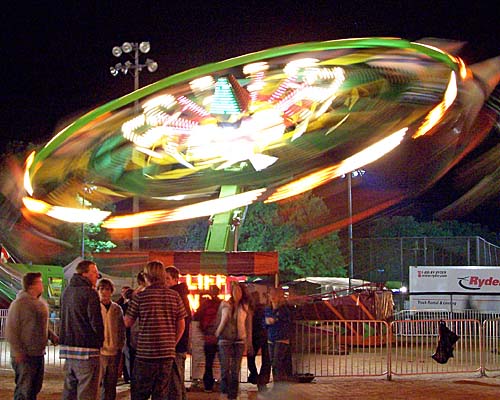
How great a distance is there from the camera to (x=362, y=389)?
12.2 meters

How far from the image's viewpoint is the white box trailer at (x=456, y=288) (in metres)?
33.8

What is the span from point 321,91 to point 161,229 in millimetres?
37514

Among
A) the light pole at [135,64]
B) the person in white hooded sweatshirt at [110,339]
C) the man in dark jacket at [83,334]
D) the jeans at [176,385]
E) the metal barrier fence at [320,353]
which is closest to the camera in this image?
the man in dark jacket at [83,334]

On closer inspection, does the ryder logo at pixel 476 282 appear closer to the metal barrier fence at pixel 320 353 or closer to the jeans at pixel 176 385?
the metal barrier fence at pixel 320 353

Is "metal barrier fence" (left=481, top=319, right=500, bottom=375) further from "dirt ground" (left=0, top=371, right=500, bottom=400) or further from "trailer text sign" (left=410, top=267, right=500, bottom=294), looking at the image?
"trailer text sign" (left=410, top=267, right=500, bottom=294)

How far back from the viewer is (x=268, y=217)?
46.1 metres

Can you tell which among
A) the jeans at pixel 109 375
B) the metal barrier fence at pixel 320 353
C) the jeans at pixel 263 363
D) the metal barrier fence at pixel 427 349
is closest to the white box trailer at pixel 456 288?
the metal barrier fence at pixel 427 349

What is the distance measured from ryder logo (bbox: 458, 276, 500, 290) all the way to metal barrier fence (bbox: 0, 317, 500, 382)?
55.5ft

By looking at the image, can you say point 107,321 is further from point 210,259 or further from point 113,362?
point 210,259

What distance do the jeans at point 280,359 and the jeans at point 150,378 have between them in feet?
13.5

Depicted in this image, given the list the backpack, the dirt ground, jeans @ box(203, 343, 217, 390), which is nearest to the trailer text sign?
the dirt ground

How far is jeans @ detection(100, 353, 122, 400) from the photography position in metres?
8.78

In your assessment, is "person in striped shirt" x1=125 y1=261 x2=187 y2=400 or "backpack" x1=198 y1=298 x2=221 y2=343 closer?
"person in striped shirt" x1=125 y1=261 x2=187 y2=400

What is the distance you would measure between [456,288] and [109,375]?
91.4ft
